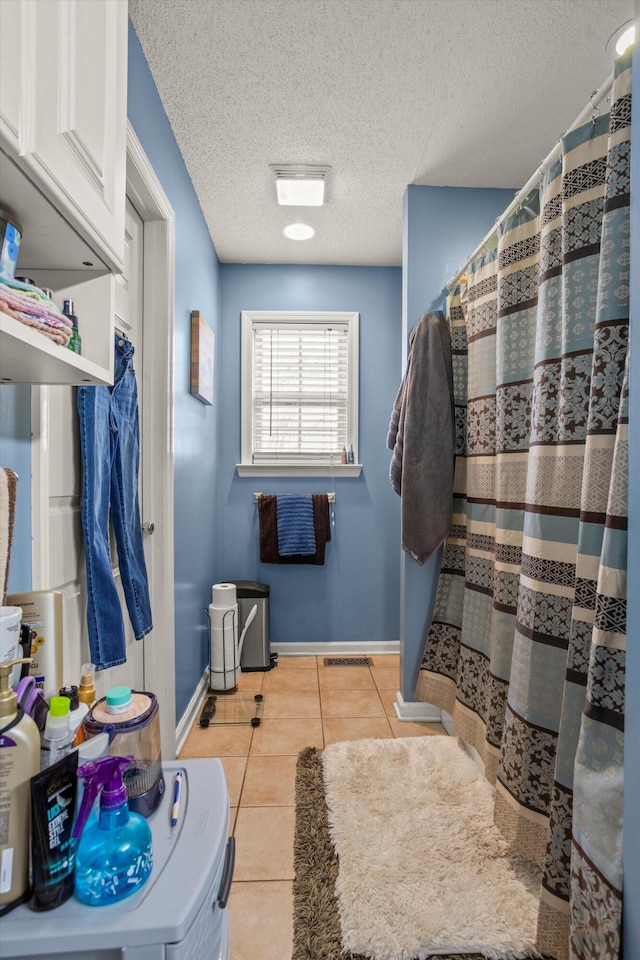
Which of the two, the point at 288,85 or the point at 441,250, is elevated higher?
the point at 288,85

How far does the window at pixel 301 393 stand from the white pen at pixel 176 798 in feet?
7.92

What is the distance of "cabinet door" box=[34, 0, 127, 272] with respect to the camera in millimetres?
642

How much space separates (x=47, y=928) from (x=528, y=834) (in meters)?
1.18

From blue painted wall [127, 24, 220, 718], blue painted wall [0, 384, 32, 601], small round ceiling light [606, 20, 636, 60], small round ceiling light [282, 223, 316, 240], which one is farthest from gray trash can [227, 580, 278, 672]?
small round ceiling light [606, 20, 636, 60]

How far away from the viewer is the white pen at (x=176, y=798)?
28.6 inches

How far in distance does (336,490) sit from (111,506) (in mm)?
1842

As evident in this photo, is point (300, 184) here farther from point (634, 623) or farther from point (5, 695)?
point (5, 695)

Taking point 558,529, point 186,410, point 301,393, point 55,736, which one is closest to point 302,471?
point 301,393

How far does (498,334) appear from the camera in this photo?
154 centimetres

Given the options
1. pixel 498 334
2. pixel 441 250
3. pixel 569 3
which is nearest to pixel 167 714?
pixel 498 334

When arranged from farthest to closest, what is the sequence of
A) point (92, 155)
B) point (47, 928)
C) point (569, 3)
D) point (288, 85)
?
point (288, 85) < point (569, 3) < point (92, 155) < point (47, 928)

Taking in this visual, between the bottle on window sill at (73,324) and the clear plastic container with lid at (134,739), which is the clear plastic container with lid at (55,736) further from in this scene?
the bottle on window sill at (73,324)

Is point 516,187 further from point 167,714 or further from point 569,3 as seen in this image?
point 167,714

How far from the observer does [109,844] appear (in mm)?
596
